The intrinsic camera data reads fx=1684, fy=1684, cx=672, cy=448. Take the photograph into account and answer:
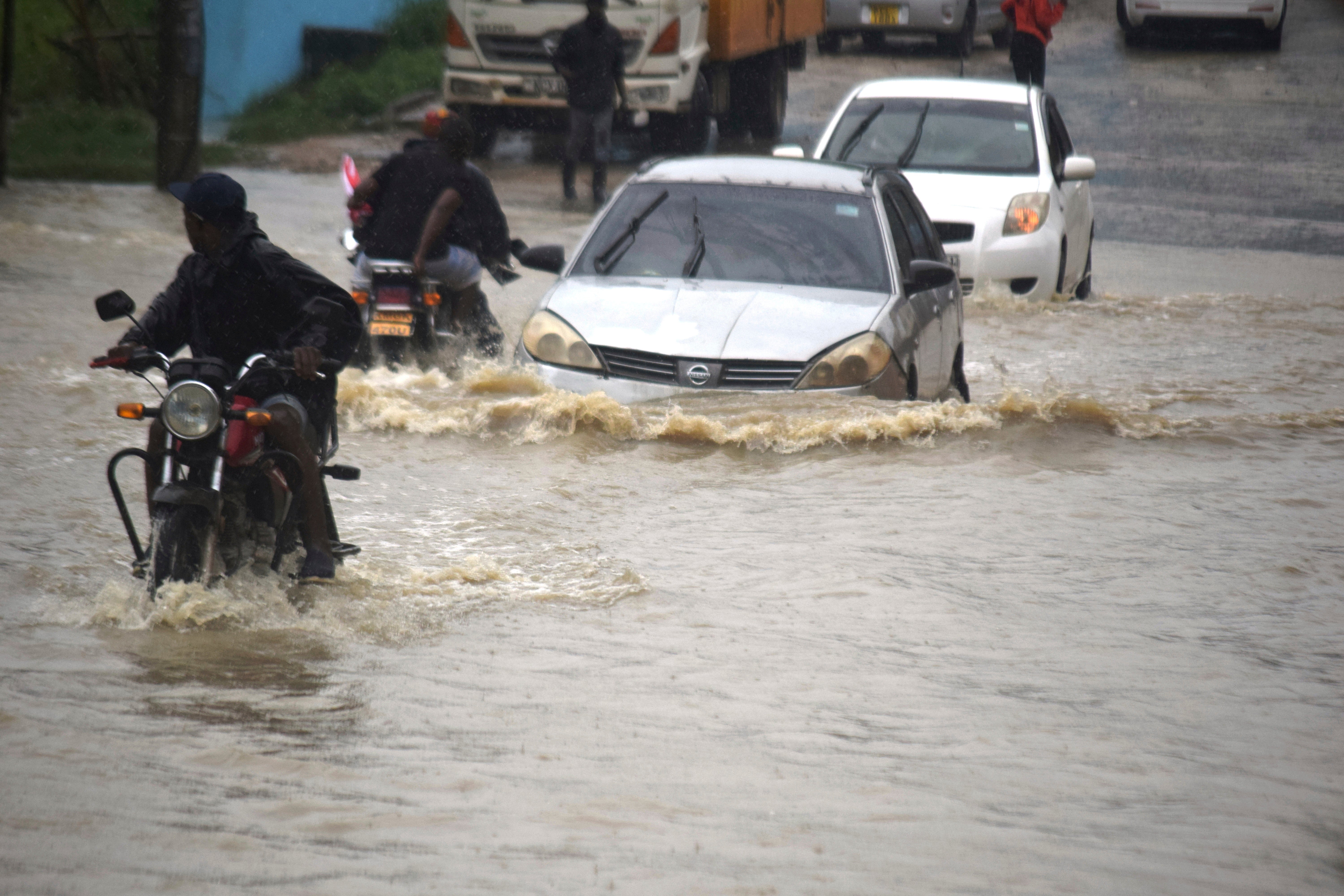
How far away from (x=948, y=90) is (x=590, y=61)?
5.10 m

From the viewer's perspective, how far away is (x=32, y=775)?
13.6ft

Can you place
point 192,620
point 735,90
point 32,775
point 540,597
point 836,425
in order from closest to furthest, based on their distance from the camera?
point 32,775 → point 192,620 → point 540,597 → point 836,425 → point 735,90

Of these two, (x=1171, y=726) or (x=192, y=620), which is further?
(x=192, y=620)

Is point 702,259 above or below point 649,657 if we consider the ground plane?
above

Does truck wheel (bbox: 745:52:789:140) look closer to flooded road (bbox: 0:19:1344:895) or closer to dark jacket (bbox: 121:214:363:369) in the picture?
flooded road (bbox: 0:19:1344:895)

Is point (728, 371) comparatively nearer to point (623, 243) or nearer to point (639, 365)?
point (639, 365)

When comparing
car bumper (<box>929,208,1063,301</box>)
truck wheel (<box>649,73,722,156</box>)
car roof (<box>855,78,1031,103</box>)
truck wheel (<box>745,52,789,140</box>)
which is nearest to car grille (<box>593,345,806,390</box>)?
car bumper (<box>929,208,1063,301</box>)

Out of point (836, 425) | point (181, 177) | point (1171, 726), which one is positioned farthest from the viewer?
point (181, 177)

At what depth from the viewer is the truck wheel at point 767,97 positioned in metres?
23.0

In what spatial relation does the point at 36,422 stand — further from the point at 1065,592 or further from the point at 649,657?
the point at 1065,592

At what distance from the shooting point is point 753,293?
810 cm

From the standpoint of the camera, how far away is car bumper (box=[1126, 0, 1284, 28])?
2711 centimetres

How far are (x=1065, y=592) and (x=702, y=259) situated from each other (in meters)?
2.95

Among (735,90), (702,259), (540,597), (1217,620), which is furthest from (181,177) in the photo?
(1217,620)
